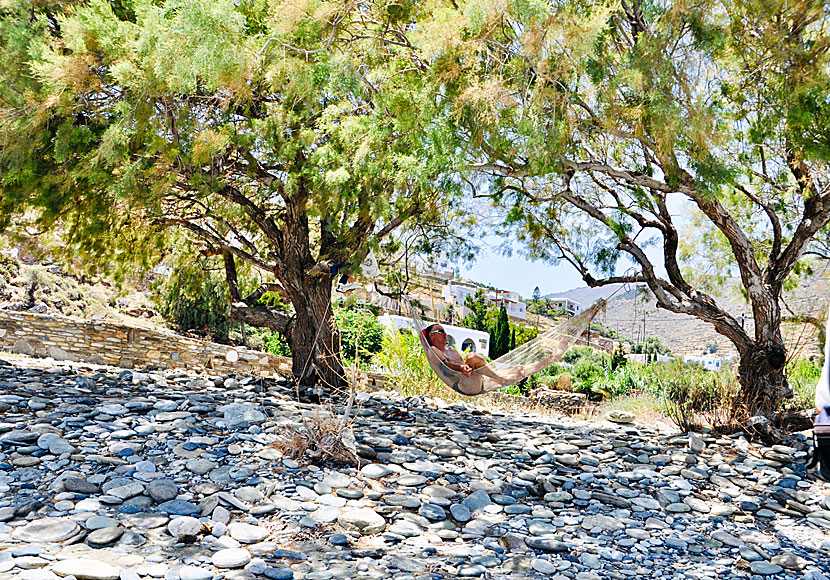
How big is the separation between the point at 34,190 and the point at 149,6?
213 cm

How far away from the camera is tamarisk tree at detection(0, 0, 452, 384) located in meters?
3.99

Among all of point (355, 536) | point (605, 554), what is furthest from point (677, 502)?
point (355, 536)

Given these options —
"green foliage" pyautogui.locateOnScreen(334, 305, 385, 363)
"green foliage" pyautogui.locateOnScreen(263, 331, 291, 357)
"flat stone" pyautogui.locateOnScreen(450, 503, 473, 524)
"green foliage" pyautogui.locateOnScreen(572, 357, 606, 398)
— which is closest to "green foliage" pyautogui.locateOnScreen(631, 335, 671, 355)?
"green foliage" pyautogui.locateOnScreen(572, 357, 606, 398)

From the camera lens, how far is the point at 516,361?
5.20m

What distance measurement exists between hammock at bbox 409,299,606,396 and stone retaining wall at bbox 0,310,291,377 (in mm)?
3858

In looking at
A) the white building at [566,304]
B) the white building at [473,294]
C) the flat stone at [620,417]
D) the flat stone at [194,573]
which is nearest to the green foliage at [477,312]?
the white building at [473,294]

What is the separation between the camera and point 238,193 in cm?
642

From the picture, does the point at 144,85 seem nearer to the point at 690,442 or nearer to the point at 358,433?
the point at 358,433

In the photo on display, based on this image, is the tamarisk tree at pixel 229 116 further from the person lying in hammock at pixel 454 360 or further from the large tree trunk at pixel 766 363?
the large tree trunk at pixel 766 363

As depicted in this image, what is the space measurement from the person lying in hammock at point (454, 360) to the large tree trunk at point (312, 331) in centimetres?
148

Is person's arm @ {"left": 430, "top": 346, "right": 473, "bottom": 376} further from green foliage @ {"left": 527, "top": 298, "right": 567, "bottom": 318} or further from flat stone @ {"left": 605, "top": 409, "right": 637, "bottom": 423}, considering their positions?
green foliage @ {"left": 527, "top": 298, "right": 567, "bottom": 318}

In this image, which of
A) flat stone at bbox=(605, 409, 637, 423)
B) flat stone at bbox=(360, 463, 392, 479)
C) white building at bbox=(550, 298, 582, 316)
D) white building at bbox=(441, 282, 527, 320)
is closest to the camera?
flat stone at bbox=(360, 463, 392, 479)

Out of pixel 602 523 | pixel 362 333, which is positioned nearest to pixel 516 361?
pixel 602 523

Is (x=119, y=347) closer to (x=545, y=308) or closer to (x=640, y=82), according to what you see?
(x=640, y=82)
